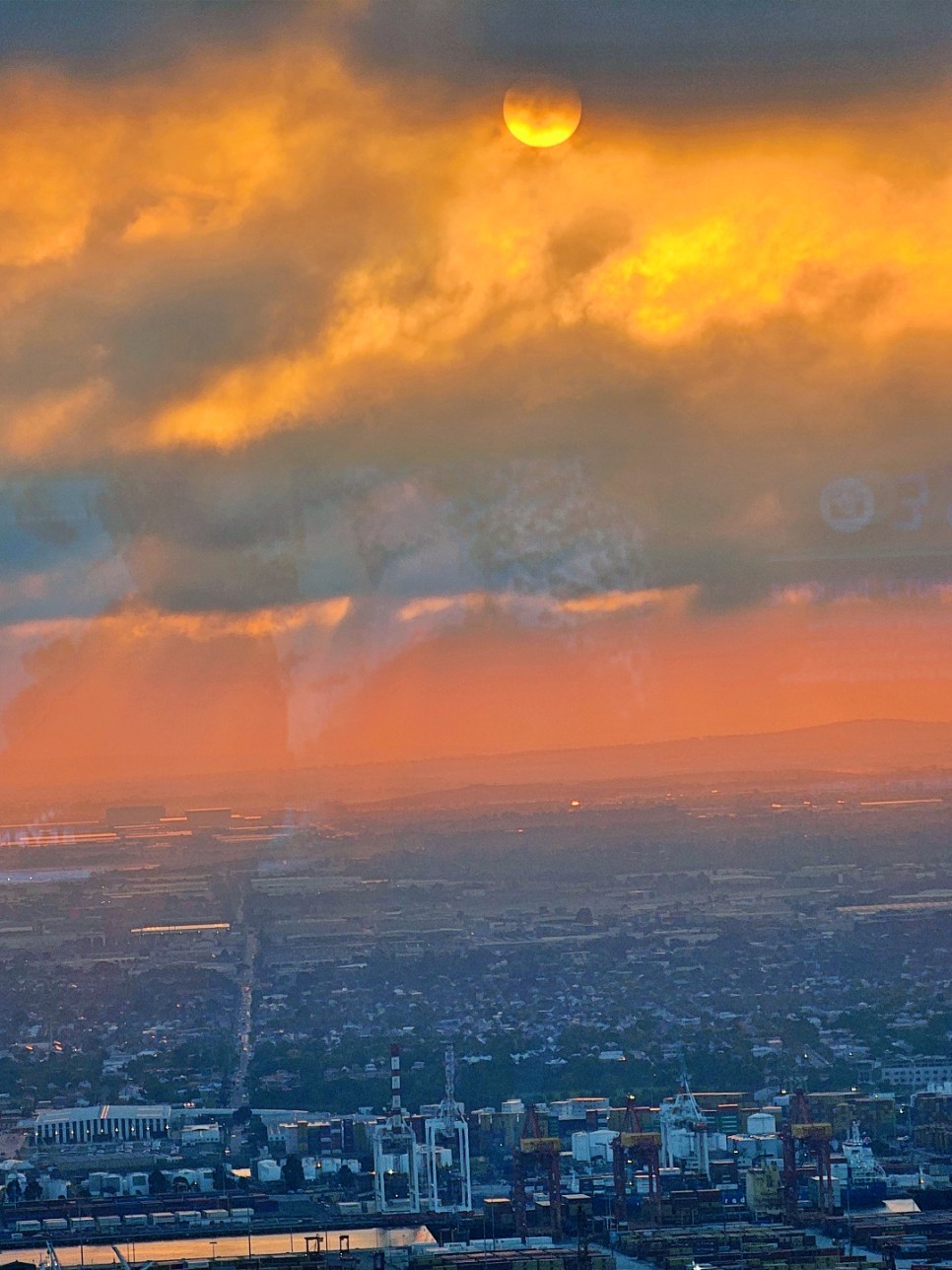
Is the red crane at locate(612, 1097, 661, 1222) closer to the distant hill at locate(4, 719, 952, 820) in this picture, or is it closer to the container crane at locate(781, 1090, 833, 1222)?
the container crane at locate(781, 1090, 833, 1222)

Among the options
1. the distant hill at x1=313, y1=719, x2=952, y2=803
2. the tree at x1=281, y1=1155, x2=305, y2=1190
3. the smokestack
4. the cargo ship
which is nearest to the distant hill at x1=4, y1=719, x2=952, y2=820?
the distant hill at x1=313, y1=719, x2=952, y2=803

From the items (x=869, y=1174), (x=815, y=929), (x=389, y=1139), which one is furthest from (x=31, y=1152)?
(x=815, y=929)

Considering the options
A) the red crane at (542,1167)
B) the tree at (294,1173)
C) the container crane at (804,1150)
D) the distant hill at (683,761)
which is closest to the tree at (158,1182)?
the tree at (294,1173)

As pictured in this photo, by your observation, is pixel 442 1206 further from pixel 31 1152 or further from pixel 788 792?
pixel 788 792

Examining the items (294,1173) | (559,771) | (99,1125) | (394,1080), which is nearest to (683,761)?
(559,771)

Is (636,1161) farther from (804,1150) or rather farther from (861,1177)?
(861,1177)
